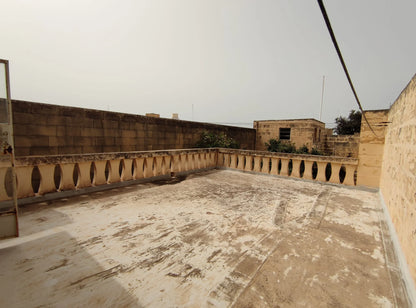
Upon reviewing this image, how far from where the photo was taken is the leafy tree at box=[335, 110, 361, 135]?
72.4 feet

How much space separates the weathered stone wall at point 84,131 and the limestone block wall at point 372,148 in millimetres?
5522

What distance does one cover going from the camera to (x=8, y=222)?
202 centimetres

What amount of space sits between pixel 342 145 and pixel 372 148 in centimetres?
1022

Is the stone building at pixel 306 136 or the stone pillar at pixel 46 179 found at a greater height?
the stone building at pixel 306 136

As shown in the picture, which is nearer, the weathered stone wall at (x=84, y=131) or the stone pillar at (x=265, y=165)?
the weathered stone wall at (x=84, y=131)

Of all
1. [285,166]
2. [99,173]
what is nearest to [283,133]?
[285,166]

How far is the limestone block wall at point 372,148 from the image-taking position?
4062 mm

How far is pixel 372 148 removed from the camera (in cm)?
420

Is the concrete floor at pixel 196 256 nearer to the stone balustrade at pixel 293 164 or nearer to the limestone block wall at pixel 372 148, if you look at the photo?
the limestone block wall at pixel 372 148

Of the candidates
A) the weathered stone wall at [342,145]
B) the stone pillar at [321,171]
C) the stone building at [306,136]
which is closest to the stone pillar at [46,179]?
the stone pillar at [321,171]

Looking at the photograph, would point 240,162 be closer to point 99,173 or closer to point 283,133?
point 99,173

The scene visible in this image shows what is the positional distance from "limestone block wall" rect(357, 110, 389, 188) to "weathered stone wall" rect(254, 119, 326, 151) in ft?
30.4

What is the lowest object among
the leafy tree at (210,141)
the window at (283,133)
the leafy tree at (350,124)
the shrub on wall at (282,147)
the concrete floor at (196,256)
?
the concrete floor at (196,256)

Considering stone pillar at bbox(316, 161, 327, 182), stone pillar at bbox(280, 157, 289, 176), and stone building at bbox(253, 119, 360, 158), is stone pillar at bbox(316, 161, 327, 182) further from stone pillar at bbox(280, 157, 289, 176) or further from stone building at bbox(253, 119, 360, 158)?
stone building at bbox(253, 119, 360, 158)
